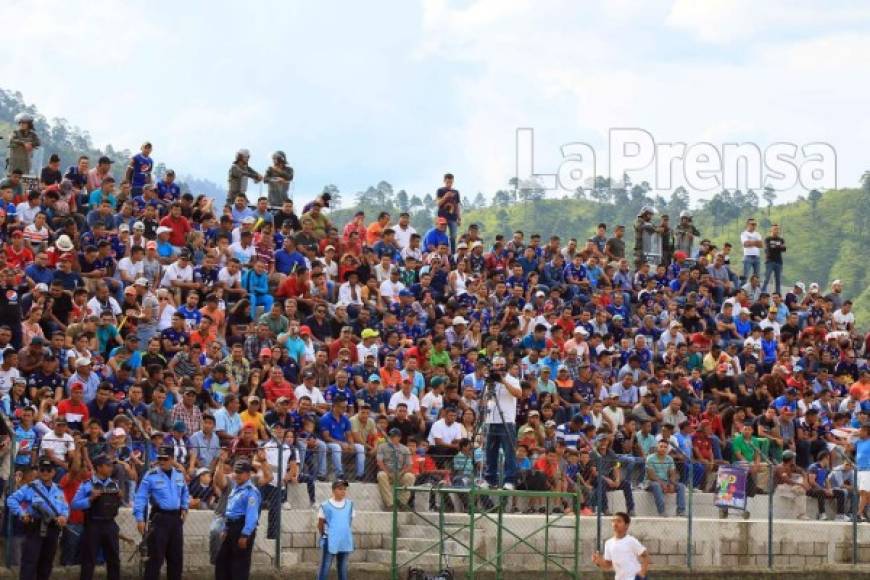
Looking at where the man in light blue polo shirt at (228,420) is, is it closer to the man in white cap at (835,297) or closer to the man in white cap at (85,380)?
the man in white cap at (85,380)

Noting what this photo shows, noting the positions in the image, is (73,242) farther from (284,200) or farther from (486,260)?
(486,260)

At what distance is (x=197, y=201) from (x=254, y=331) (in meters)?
5.24

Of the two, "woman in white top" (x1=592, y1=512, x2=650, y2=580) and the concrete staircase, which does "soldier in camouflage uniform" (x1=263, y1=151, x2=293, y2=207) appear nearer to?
the concrete staircase

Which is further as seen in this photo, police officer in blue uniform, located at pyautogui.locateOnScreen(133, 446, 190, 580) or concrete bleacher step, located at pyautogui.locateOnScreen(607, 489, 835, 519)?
concrete bleacher step, located at pyautogui.locateOnScreen(607, 489, 835, 519)

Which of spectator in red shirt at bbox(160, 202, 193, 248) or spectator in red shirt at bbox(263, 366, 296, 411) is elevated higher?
spectator in red shirt at bbox(160, 202, 193, 248)

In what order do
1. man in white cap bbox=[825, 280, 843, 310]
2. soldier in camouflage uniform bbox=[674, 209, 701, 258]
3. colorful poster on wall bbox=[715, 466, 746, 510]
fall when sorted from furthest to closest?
soldier in camouflage uniform bbox=[674, 209, 701, 258]
man in white cap bbox=[825, 280, 843, 310]
colorful poster on wall bbox=[715, 466, 746, 510]

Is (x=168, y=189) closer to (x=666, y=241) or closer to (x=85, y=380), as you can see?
Result: (x=85, y=380)

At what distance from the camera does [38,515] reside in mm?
19375

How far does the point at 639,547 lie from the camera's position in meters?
19.6

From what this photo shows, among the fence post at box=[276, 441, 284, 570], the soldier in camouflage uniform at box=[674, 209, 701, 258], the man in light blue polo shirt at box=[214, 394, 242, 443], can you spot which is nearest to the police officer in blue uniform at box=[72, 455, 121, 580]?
the man in light blue polo shirt at box=[214, 394, 242, 443]

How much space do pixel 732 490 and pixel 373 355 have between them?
5.71 metres

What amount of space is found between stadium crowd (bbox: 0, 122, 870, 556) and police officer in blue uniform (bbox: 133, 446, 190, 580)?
663mm

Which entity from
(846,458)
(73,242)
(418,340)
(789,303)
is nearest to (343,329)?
(418,340)

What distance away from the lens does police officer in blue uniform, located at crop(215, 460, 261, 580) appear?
20.2 meters
